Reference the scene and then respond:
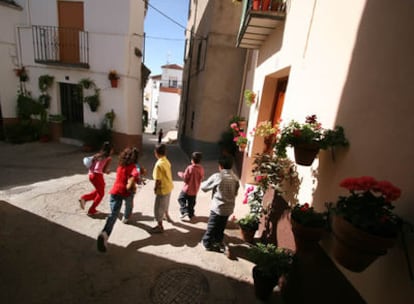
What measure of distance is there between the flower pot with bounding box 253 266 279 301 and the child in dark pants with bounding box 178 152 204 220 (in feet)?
6.73

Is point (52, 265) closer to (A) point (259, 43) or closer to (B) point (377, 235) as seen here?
(B) point (377, 235)

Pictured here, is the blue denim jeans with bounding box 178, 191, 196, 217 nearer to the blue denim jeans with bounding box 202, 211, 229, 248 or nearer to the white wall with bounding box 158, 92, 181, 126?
the blue denim jeans with bounding box 202, 211, 229, 248

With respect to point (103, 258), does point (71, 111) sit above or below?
above

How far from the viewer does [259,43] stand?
5.17 meters

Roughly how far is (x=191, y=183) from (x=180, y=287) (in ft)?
6.29

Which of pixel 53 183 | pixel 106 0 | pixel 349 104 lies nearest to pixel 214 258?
pixel 349 104

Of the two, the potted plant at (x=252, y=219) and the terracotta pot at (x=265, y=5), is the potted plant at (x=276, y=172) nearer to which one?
the potted plant at (x=252, y=219)

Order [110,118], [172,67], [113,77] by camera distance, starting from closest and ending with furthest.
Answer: [113,77], [110,118], [172,67]

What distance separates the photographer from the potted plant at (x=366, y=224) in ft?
4.04

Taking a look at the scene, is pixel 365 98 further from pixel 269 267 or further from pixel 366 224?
pixel 269 267

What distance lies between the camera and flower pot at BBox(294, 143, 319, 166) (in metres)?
2.14

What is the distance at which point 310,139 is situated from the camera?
2.12 metres

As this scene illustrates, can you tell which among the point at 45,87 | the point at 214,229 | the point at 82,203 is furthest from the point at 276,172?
the point at 45,87

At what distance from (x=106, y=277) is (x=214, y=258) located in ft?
5.13
